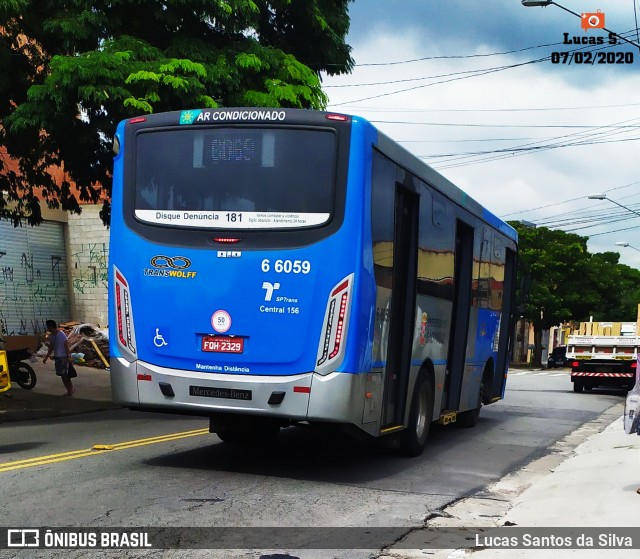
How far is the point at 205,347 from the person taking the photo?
900 cm

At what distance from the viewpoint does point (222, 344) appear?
8.94 metres

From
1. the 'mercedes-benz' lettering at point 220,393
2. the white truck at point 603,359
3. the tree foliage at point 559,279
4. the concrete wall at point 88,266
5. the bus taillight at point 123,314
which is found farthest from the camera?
the tree foliage at point 559,279

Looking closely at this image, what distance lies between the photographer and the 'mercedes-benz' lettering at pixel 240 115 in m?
9.11

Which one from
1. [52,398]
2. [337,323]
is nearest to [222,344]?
[337,323]

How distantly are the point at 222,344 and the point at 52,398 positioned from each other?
1003cm

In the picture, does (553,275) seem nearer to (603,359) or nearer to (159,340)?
(603,359)

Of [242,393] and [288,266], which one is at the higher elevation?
[288,266]

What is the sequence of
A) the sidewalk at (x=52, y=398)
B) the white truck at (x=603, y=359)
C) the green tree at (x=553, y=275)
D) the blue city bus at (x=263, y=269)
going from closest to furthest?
the blue city bus at (x=263, y=269) < the sidewalk at (x=52, y=398) < the white truck at (x=603, y=359) < the green tree at (x=553, y=275)

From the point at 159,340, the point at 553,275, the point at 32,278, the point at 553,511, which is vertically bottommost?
the point at 553,511

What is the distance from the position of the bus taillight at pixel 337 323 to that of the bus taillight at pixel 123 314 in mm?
2134

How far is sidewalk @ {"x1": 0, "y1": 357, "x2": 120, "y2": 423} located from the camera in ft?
50.3

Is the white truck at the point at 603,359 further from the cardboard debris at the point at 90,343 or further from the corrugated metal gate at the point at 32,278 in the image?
the corrugated metal gate at the point at 32,278

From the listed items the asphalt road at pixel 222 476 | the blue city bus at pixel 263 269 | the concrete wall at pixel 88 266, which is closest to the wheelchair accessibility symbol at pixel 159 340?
the blue city bus at pixel 263 269

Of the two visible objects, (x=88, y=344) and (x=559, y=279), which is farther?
(x=559, y=279)
